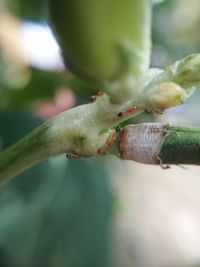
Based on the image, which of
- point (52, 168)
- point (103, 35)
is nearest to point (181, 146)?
point (103, 35)

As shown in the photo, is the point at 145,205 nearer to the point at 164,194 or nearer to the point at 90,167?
the point at 164,194

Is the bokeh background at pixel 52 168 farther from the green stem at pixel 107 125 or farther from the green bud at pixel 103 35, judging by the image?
the green bud at pixel 103 35

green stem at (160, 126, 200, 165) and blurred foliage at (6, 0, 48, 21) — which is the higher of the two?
blurred foliage at (6, 0, 48, 21)

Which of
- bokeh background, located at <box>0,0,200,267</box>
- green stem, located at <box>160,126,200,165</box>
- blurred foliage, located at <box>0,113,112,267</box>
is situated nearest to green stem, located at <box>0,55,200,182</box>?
green stem, located at <box>160,126,200,165</box>

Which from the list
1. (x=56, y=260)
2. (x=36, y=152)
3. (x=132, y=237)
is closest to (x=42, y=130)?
(x=36, y=152)

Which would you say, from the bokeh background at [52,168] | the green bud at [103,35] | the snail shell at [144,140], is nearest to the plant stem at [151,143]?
the snail shell at [144,140]

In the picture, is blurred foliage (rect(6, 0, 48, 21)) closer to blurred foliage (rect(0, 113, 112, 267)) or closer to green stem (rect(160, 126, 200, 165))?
blurred foliage (rect(0, 113, 112, 267))
